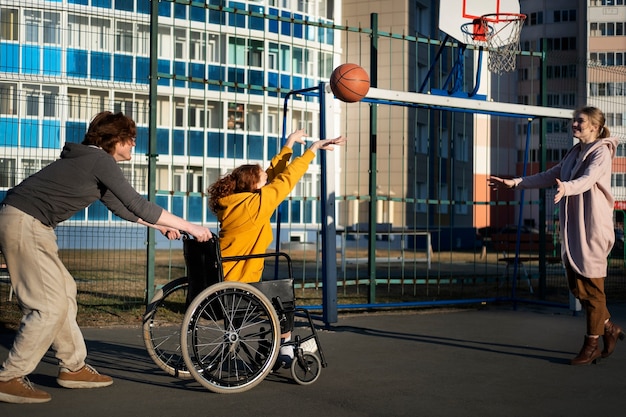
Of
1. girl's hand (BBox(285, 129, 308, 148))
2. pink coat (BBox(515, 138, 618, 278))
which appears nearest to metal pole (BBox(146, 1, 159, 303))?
girl's hand (BBox(285, 129, 308, 148))

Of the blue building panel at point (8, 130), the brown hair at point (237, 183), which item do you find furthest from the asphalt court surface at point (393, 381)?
the blue building panel at point (8, 130)

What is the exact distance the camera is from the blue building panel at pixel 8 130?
1041 centimetres

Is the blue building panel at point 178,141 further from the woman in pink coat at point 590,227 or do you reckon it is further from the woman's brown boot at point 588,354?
the woman's brown boot at point 588,354

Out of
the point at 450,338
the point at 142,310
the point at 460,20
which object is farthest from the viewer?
the point at 460,20

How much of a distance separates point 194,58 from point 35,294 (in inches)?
1111

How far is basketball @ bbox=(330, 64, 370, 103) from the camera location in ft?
26.5

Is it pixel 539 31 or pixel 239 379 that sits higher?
pixel 539 31

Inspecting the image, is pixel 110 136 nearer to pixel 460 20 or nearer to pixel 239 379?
pixel 239 379

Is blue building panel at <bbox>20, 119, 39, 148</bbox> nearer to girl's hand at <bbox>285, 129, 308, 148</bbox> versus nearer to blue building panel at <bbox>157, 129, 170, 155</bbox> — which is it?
girl's hand at <bbox>285, 129, 308, 148</bbox>

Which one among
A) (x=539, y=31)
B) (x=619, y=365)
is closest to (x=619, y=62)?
(x=539, y=31)

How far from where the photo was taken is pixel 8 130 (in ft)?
36.0

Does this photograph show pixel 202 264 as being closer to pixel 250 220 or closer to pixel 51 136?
pixel 250 220

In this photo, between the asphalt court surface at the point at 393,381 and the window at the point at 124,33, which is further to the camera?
the window at the point at 124,33

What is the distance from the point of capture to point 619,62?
6594cm
